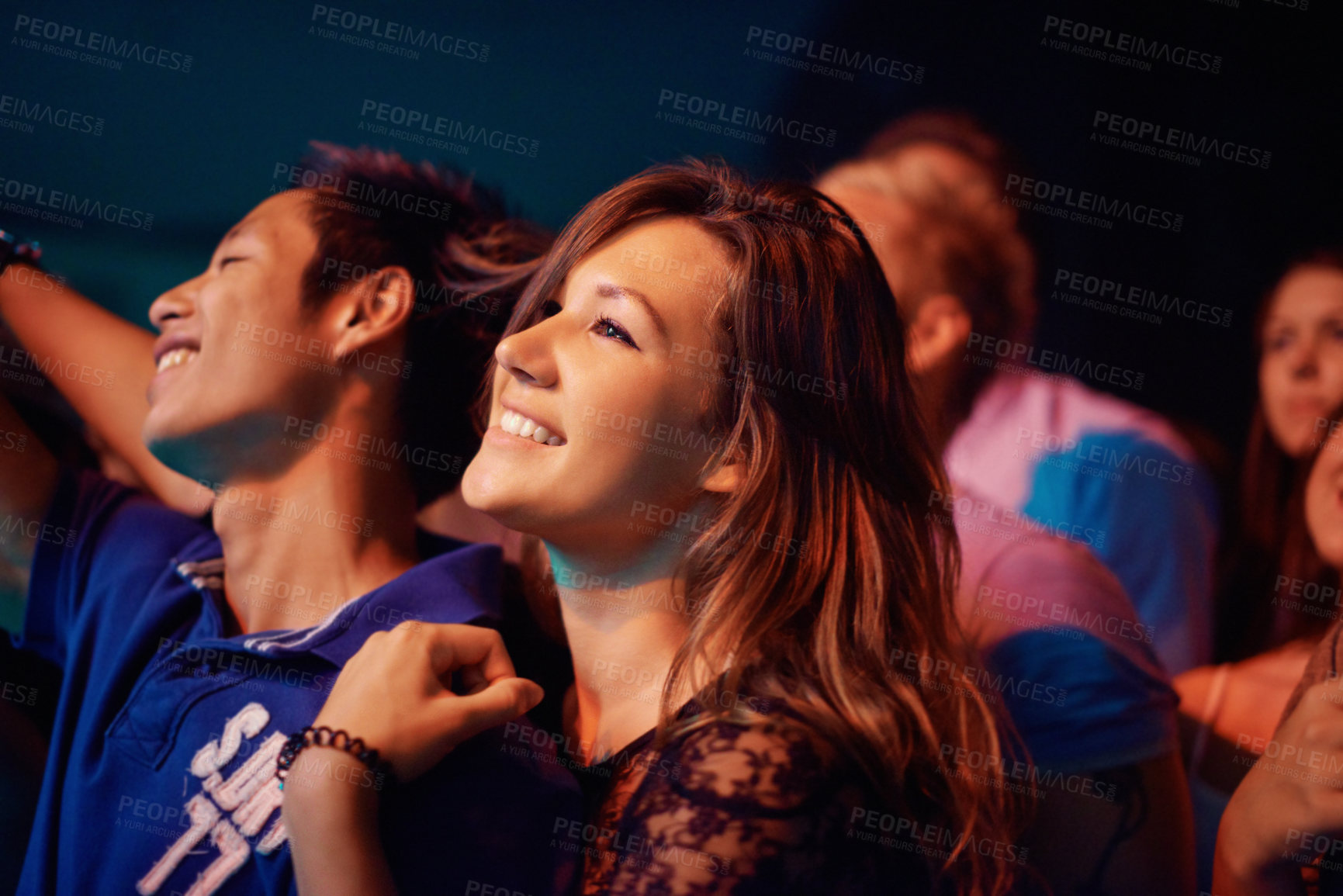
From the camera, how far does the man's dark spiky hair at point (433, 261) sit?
1.82 m

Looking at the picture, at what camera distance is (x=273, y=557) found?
1.74 meters

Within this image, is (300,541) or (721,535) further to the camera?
(300,541)

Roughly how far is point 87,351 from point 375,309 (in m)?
0.63

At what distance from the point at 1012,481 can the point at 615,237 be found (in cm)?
107

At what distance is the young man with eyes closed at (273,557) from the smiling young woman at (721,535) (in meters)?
0.14

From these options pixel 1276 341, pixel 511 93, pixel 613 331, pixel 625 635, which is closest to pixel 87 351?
pixel 511 93

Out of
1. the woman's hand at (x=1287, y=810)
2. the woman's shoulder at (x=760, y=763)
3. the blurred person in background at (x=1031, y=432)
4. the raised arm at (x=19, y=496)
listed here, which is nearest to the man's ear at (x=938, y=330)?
the blurred person in background at (x=1031, y=432)

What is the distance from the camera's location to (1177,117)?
6.75 ft

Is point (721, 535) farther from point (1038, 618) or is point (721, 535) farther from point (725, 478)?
point (1038, 618)

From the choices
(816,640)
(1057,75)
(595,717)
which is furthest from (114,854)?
(1057,75)

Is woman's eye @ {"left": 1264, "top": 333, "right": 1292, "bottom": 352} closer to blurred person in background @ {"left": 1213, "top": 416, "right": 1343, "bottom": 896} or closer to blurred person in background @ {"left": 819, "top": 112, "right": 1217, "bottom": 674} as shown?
blurred person in background @ {"left": 819, "top": 112, "right": 1217, "bottom": 674}

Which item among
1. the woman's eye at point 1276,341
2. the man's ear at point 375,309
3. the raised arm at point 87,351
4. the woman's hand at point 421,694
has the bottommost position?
the woman's hand at point 421,694

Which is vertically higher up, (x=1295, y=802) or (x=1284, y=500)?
(x=1284, y=500)

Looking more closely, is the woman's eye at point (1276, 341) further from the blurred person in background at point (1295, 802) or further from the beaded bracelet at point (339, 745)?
the beaded bracelet at point (339, 745)
